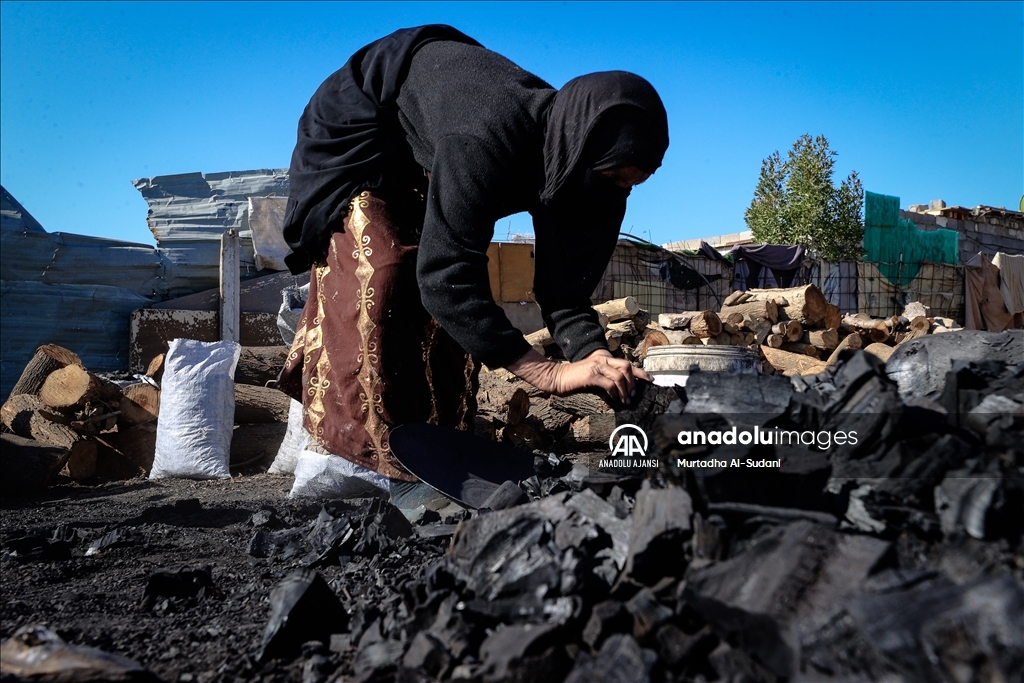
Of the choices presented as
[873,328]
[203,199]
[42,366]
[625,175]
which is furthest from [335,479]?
[203,199]

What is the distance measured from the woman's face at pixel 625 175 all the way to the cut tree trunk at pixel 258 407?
4.12 meters

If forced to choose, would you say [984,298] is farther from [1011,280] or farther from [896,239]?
[896,239]

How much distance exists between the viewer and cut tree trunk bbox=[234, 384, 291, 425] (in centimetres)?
573

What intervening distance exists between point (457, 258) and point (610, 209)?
0.68 m

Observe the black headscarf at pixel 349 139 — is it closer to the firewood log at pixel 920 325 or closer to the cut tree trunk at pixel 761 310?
the cut tree trunk at pixel 761 310

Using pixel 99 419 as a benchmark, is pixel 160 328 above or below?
above

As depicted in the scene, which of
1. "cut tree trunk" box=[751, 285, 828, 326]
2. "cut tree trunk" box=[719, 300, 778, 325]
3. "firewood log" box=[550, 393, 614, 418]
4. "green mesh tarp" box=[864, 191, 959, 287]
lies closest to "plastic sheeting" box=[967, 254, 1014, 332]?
"green mesh tarp" box=[864, 191, 959, 287]

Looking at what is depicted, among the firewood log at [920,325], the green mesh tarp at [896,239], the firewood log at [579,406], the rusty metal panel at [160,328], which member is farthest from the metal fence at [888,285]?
the rusty metal panel at [160,328]

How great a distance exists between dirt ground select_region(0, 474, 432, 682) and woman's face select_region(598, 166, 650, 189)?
4.17ft

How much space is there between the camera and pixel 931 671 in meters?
1.07

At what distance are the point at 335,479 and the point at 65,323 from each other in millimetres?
6720

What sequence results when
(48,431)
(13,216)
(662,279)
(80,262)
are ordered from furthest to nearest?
(662,279), (80,262), (13,216), (48,431)

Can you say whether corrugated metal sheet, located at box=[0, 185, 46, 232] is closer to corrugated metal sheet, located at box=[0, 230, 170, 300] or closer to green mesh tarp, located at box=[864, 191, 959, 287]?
corrugated metal sheet, located at box=[0, 230, 170, 300]

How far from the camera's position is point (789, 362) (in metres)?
7.64
